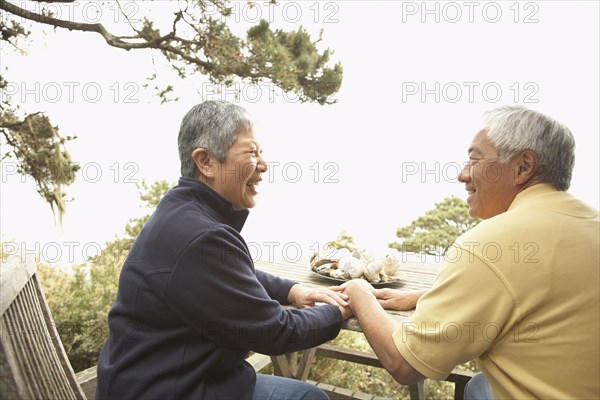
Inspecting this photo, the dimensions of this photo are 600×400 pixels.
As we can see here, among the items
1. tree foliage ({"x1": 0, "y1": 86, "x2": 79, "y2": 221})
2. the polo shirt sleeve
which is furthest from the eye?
tree foliage ({"x1": 0, "y1": 86, "x2": 79, "y2": 221})

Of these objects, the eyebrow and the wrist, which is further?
the wrist

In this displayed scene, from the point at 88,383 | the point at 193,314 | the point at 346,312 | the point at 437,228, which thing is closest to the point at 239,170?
the point at 193,314

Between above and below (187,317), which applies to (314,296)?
below

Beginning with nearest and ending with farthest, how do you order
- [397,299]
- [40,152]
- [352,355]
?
[397,299]
[352,355]
[40,152]

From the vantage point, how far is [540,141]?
1123 millimetres

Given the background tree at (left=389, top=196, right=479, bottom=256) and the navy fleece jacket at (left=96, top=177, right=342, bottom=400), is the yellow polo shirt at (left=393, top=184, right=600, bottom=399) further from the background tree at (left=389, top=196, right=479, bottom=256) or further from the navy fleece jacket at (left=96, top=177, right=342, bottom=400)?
the background tree at (left=389, top=196, right=479, bottom=256)

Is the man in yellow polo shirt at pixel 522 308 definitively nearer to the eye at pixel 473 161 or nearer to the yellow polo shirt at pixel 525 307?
the yellow polo shirt at pixel 525 307

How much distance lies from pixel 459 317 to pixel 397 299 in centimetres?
49

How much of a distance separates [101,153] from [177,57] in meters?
1.33

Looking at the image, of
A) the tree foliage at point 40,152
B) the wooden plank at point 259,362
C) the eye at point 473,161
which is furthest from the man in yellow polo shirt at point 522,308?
the tree foliage at point 40,152

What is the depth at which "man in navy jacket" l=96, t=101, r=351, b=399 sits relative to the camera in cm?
103

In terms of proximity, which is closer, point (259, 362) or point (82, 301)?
point (259, 362)

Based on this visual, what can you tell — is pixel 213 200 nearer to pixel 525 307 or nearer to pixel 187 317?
pixel 187 317

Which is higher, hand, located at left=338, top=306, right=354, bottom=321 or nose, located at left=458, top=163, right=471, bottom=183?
nose, located at left=458, top=163, right=471, bottom=183
